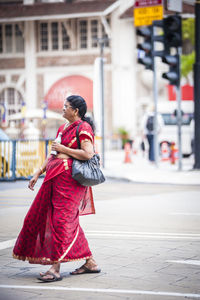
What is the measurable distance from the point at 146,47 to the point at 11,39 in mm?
30098

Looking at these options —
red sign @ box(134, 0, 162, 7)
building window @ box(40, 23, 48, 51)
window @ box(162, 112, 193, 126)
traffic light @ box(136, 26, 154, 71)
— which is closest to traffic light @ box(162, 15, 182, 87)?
traffic light @ box(136, 26, 154, 71)

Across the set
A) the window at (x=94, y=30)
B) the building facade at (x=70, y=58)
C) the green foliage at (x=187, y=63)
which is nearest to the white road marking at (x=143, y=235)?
the green foliage at (x=187, y=63)

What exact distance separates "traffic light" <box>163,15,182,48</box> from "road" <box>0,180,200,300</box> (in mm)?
5673

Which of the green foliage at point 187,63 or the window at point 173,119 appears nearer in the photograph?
the window at point 173,119

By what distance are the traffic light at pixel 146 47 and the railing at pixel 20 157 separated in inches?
129

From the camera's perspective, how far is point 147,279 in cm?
602

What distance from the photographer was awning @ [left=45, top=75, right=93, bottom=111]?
44.7 m

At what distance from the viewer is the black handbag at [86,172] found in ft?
19.7

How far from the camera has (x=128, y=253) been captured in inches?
288

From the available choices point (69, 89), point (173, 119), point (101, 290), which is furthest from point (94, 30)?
point (101, 290)

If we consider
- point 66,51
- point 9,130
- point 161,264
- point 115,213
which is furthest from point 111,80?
point 161,264

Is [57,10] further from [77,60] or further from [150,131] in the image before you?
[150,131]

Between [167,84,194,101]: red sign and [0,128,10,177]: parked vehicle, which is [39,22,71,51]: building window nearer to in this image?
[167,84,194,101]: red sign

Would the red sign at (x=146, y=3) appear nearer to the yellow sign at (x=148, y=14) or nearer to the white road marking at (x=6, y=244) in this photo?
the yellow sign at (x=148, y=14)
